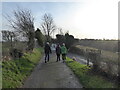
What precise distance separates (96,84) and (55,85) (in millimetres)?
1881

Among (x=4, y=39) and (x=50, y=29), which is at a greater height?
(x=50, y=29)

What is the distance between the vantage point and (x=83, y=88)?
18.4 feet

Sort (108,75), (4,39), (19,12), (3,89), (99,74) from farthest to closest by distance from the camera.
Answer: (19,12)
(4,39)
(99,74)
(108,75)
(3,89)

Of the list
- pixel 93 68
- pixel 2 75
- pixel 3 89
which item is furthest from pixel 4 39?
pixel 93 68

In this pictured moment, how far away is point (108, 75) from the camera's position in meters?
6.74

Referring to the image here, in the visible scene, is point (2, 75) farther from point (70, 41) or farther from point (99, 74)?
point (70, 41)

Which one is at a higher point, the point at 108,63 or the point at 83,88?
the point at 108,63

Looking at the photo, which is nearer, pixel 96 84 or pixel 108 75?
pixel 96 84

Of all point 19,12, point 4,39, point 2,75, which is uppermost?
point 19,12

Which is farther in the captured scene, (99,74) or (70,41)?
(70,41)

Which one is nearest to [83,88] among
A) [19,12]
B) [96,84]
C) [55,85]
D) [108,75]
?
[96,84]

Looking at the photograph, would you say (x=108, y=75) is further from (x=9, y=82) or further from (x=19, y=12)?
(x=19, y=12)

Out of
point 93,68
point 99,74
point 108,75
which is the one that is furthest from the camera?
point 93,68

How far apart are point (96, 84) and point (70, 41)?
24796 mm
